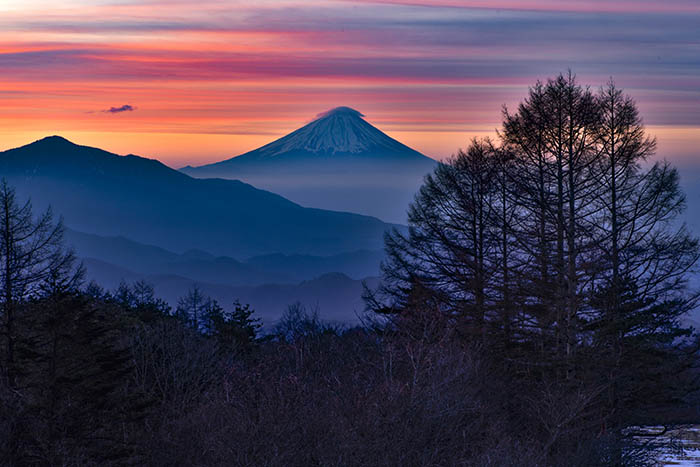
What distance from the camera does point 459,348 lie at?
2575 cm

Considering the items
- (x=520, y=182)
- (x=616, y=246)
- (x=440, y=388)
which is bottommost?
(x=440, y=388)

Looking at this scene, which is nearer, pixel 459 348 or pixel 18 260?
pixel 459 348

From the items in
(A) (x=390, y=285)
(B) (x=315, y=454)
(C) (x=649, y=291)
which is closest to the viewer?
(B) (x=315, y=454)

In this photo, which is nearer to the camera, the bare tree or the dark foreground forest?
the dark foreground forest

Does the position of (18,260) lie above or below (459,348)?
above

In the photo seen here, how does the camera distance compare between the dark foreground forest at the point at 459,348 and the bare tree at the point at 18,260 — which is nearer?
the dark foreground forest at the point at 459,348

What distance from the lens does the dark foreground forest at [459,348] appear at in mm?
19516

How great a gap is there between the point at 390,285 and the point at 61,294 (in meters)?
18.7

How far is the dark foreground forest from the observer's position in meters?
19.5

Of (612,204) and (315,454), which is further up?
(612,204)

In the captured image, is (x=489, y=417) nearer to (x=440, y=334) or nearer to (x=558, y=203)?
(x=440, y=334)

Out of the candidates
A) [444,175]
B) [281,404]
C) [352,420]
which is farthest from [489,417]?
[444,175]

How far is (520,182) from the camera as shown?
28047 millimetres

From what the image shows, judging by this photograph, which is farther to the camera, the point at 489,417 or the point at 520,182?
the point at 520,182
